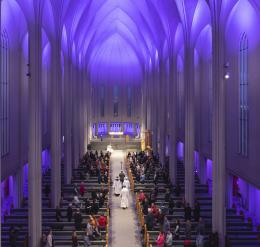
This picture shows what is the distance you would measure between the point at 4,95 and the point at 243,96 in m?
12.2

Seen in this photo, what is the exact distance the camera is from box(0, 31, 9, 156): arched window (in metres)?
22.9

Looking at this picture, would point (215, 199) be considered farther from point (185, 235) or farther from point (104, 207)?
point (104, 207)

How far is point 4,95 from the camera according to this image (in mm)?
23344

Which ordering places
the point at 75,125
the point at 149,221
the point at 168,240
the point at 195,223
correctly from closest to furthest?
the point at 168,240, the point at 149,221, the point at 195,223, the point at 75,125

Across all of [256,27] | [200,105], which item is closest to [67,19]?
[200,105]

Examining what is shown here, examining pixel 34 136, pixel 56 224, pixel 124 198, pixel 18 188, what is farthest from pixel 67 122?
pixel 34 136

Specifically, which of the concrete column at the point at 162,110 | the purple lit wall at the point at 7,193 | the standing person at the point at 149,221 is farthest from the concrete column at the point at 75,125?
the standing person at the point at 149,221

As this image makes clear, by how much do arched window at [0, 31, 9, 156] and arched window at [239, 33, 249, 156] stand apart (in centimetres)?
1198

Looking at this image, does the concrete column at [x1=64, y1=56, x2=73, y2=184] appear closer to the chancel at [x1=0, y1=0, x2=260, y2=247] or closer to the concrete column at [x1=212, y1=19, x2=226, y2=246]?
the chancel at [x1=0, y1=0, x2=260, y2=247]

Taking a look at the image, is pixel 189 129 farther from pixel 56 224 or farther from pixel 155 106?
pixel 155 106

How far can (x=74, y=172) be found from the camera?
3641 centimetres

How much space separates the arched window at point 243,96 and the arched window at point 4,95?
39.3ft

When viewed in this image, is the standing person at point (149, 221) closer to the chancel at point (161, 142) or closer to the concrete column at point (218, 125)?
the chancel at point (161, 142)

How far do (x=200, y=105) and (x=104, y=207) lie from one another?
38.1 feet
